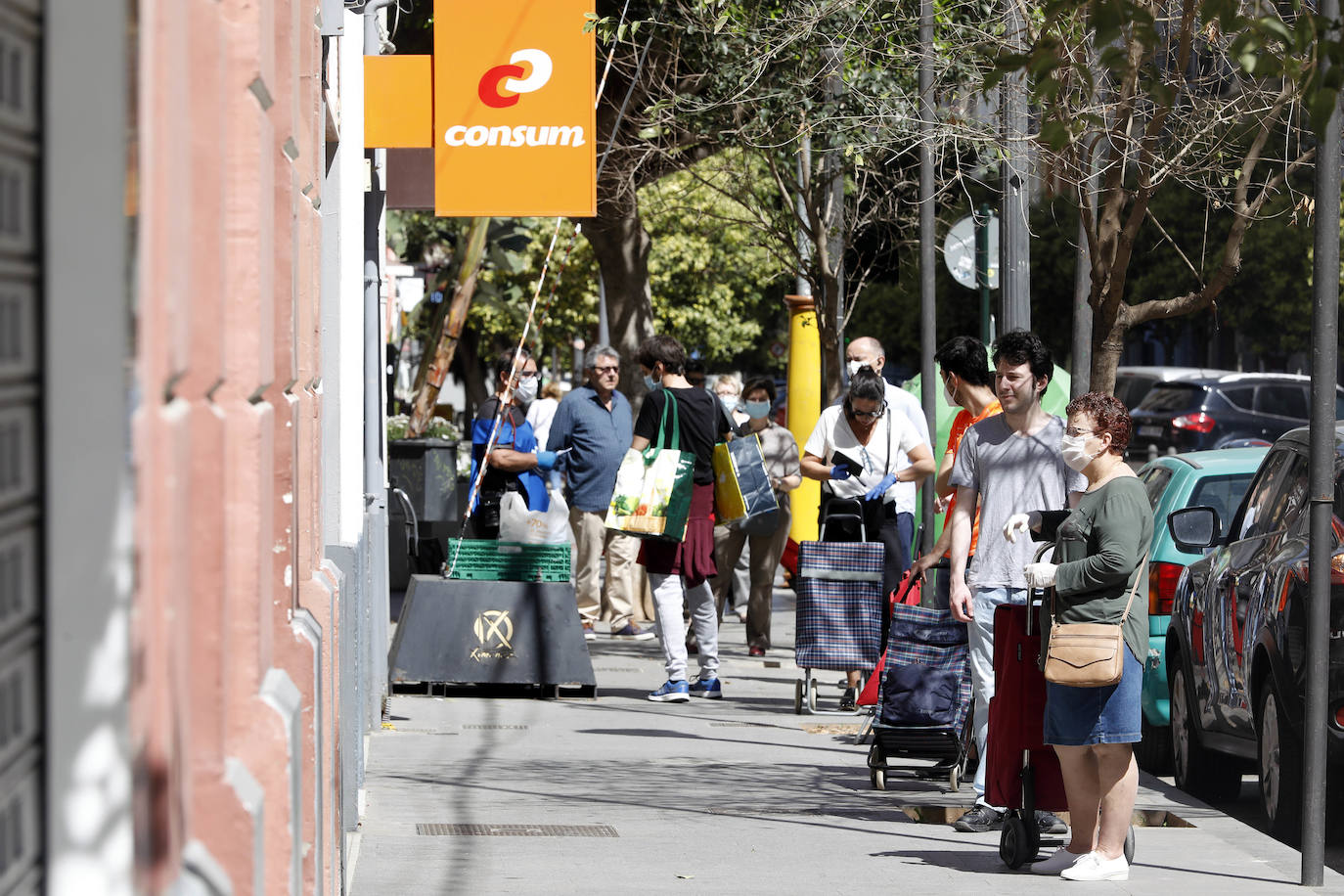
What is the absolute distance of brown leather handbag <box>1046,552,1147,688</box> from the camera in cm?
669

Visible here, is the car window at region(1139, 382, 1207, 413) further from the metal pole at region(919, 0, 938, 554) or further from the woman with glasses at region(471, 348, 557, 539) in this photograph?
the woman with glasses at region(471, 348, 557, 539)

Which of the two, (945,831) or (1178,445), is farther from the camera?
(1178,445)

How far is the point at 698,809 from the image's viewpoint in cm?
842

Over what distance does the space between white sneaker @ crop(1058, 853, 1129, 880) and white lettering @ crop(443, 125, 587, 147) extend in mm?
5904

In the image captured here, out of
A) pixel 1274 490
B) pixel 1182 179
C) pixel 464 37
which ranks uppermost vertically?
pixel 464 37

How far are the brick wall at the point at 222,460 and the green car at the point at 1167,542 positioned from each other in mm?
6351

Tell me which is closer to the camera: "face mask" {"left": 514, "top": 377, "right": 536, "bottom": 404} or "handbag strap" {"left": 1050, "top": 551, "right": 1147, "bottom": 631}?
"handbag strap" {"left": 1050, "top": 551, "right": 1147, "bottom": 631}

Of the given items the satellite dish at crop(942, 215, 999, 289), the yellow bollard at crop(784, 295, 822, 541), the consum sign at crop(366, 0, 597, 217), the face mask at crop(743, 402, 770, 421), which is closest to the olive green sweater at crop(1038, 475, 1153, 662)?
the consum sign at crop(366, 0, 597, 217)

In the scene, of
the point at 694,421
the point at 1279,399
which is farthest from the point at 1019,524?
the point at 1279,399

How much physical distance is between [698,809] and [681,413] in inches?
156

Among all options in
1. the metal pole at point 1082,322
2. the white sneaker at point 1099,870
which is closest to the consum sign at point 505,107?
the metal pole at point 1082,322

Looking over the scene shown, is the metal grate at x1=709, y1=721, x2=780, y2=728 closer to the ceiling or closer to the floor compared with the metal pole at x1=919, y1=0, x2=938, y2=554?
closer to the floor

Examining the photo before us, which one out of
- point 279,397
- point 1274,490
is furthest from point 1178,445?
point 279,397

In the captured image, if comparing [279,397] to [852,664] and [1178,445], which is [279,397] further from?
[1178,445]
